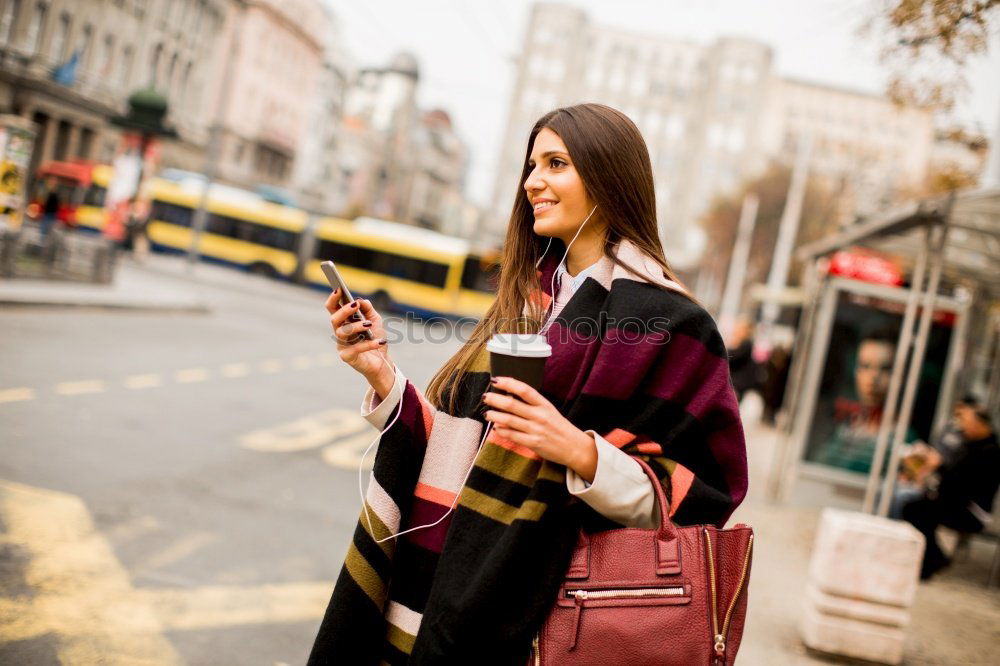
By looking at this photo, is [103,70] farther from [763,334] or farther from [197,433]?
[763,334]

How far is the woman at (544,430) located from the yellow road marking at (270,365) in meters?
11.3

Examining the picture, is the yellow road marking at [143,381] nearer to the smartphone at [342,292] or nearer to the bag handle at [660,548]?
the smartphone at [342,292]

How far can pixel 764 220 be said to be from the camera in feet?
145

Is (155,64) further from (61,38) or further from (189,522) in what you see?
(189,522)

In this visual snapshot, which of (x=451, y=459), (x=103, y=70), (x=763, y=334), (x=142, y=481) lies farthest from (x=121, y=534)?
(x=763, y=334)

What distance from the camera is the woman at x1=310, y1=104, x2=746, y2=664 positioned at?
5.69ft

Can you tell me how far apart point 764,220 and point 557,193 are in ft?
146

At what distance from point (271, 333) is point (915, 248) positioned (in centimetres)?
1302

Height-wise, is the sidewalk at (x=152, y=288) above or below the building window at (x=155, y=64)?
below

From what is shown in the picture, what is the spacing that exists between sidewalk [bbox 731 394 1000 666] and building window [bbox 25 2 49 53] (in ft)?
59.4

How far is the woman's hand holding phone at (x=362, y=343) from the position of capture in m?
2.04

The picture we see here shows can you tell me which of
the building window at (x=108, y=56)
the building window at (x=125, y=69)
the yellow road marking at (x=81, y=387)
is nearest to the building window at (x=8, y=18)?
the building window at (x=108, y=56)

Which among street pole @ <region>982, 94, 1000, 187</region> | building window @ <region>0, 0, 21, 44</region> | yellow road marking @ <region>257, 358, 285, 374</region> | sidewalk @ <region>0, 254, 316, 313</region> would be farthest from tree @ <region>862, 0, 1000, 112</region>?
building window @ <region>0, 0, 21, 44</region>

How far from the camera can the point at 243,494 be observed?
6.44 metres
